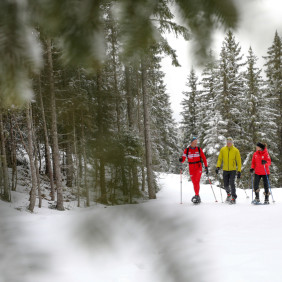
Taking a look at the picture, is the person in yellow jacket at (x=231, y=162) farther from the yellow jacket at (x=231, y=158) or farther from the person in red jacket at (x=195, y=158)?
the person in red jacket at (x=195, y=158)

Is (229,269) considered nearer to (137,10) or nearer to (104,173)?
(104,173)

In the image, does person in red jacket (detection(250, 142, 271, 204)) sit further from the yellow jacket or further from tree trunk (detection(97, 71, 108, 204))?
tree trunk (detection(97, 71, 108, 204))

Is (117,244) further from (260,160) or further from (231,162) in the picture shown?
(260,160)

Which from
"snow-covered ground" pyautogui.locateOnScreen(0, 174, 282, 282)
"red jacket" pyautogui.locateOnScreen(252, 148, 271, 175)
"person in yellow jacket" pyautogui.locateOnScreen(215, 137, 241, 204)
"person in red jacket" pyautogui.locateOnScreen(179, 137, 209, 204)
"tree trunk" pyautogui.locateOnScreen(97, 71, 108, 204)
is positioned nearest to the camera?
"snow-covered ground" pyautogui.locateOnScreen(0, 174, 282, 282)

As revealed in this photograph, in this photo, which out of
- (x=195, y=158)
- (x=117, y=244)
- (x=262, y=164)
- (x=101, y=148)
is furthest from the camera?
(x=262, y=164)

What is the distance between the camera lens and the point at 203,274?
0.93 meters

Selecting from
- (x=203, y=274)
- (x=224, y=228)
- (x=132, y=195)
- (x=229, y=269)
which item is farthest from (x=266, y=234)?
(x=203, y=274)

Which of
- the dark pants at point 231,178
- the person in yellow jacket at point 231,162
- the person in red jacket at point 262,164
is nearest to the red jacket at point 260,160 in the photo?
the person in red jacket at point 262,164

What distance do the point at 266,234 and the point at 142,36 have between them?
5201 mm

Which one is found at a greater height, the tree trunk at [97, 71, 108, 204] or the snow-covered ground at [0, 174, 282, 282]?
the tree trunk at [97, 71, 108, 204]

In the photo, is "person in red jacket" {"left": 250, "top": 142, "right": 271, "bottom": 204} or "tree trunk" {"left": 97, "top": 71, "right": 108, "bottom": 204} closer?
"tree trunk" {"left": 97, "top": 71, "right": 108, "bottom": 204}

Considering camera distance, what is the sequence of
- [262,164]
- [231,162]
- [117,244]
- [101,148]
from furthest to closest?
[231,162]
[262,164]
[101,148]
[117,244]

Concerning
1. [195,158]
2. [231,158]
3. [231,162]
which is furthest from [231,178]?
[195,158]

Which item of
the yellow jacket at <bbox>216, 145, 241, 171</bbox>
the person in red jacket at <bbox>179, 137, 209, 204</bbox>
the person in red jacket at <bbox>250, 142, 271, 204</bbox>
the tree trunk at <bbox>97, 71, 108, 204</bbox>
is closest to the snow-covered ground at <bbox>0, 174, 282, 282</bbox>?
the tree trunk at <bbox>97, 71, 108, 204</bbox>
